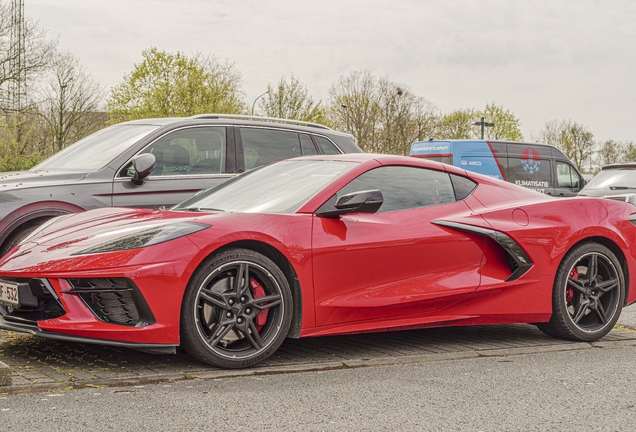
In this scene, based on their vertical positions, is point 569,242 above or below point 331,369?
above

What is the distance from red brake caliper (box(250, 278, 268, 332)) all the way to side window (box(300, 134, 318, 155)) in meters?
3.94

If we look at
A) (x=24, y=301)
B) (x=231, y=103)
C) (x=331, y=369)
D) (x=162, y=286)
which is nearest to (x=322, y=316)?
(x=331, y=369)

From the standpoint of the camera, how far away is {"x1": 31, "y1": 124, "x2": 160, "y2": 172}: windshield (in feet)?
24.8

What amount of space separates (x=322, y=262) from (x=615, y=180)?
1132 centimetres

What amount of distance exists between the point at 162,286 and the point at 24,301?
0.84 meters

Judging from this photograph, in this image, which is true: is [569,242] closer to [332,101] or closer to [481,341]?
[481,341]

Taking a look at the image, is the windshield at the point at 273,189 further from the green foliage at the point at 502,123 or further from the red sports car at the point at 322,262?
the green foliage at the point at 502,123

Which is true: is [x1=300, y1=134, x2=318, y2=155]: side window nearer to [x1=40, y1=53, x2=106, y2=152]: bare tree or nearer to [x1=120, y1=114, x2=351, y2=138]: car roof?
[x1=120, y1=114, x2=351, y2=138]: car roof

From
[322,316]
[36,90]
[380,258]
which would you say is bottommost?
[322,316]

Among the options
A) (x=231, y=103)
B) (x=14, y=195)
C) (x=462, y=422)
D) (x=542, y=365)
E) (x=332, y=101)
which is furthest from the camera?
(x=332, y=101)

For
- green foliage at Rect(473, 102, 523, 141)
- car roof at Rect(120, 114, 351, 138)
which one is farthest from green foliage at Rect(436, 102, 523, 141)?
car roof at Rect(120, 114, 351, 138)

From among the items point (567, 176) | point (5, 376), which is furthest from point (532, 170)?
point (5, 376)

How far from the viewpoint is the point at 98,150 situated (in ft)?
25.6

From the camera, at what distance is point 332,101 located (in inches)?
2231
